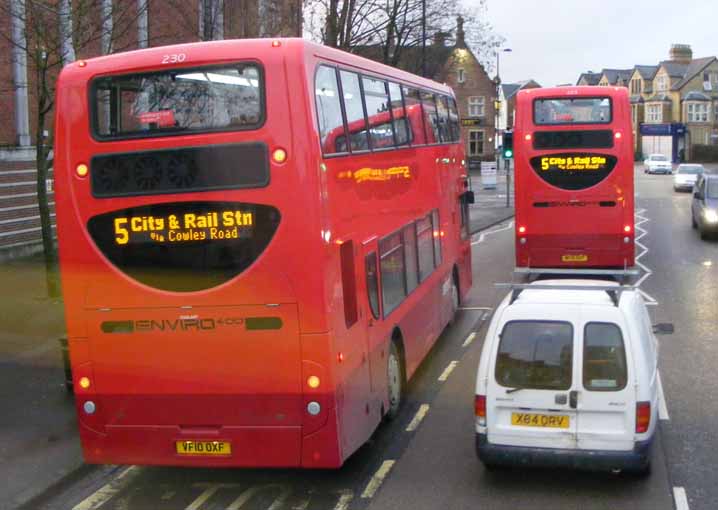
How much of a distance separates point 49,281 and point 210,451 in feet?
32.6

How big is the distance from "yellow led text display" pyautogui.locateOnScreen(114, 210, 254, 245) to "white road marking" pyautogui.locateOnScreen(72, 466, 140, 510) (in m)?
2.52

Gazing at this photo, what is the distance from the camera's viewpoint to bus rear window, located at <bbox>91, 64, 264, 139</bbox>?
7250mm

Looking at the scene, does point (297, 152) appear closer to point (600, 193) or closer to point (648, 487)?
point (648, 487)

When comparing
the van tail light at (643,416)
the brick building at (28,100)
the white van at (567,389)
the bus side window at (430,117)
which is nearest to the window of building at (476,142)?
the brick building at (28,100)

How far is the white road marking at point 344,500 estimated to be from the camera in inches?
305

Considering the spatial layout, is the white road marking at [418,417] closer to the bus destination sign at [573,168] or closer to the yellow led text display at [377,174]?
the yellow led text display at [377,174]

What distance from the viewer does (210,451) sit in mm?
7629

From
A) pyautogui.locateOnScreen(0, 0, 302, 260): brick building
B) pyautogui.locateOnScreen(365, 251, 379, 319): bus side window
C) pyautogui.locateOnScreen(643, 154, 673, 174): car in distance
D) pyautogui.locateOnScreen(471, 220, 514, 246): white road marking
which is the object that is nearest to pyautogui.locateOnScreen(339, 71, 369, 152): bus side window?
pyautogui.locateOnScreen(365, 251, 379, 319): bus side window

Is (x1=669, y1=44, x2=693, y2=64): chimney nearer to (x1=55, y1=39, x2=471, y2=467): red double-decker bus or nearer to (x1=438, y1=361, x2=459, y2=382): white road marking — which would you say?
(x1=438, y1=361, x2=459, y2=382): white road marking

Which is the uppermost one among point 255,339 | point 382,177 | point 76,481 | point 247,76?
point 247,76

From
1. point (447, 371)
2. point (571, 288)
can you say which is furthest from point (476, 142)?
point (571, 288)

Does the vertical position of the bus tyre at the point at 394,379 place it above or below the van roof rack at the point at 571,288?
below

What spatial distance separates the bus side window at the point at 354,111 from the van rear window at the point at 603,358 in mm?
2859

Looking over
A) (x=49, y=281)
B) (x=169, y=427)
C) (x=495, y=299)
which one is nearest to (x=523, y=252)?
(x=495, y=299)
